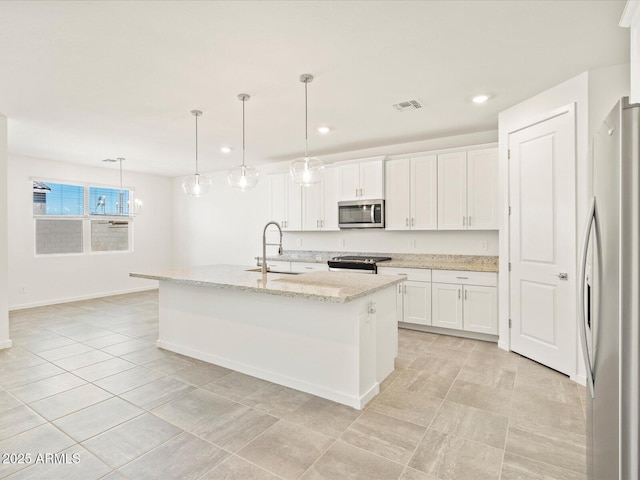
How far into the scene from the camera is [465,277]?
4.04 metres

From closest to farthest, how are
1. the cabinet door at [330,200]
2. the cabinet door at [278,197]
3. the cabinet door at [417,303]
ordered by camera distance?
the cabinet door at [417,303] → the cabinet door at [330,200] → the cabinet door at [278,197]

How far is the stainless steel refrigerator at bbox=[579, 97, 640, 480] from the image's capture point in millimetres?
995

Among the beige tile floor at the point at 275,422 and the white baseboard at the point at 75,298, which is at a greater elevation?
the white baseboard at the point at 75,298

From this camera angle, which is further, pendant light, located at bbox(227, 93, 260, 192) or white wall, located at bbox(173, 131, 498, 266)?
white wall, located at bbox(173, 131, 498, 266)

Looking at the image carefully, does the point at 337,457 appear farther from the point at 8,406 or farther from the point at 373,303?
the point at 8,406

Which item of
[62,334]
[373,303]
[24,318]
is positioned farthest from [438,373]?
[24,318]

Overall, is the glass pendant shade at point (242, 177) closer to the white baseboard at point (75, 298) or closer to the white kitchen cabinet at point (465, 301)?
the white kitchen cabinet at point (465, 301)

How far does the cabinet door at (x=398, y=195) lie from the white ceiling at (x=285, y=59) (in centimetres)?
62

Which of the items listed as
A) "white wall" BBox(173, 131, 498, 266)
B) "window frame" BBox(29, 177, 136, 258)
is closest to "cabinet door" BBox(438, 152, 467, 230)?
"white wall" BBox(173, 131, 498, 266)

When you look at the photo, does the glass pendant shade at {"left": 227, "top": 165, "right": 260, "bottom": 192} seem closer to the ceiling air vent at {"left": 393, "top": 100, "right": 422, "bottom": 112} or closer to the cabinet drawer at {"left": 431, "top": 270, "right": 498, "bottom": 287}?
the ceiling air vent at {"left": 393, "top": 100, "right": 422, "bottom": 112}

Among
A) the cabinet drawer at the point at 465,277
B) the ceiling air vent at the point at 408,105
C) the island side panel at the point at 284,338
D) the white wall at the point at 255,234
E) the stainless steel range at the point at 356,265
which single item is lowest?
the island side panel at the point at 284,338

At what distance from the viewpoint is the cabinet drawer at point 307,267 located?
16.9 ft

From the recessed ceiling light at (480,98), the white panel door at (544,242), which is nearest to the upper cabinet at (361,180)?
the recessed ceiling light at (480,98)

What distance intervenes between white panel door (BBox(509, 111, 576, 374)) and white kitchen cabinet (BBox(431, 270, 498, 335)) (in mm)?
335
